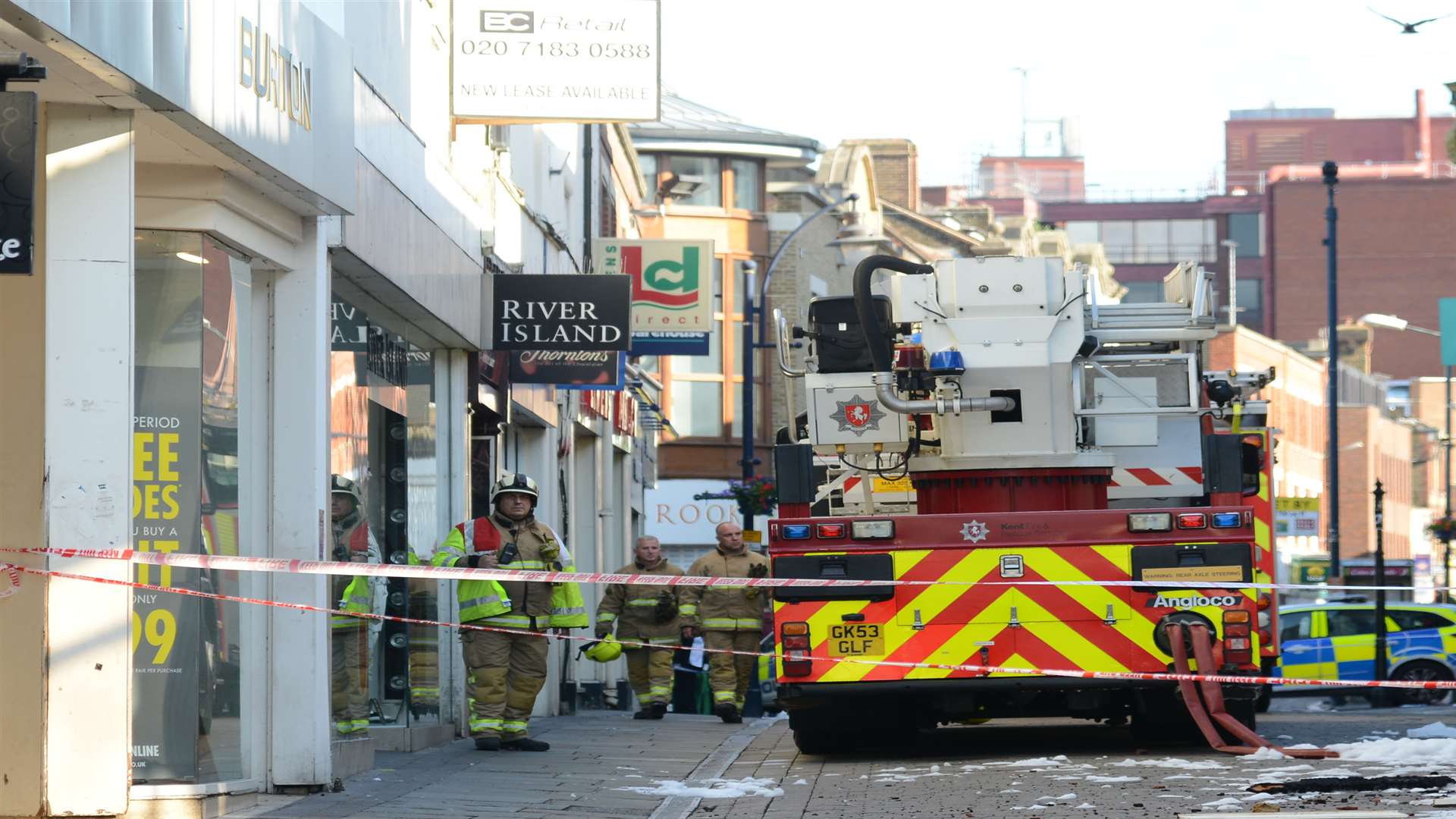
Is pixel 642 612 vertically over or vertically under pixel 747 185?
under

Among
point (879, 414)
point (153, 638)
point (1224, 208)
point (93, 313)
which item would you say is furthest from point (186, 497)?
point (1224, 208)

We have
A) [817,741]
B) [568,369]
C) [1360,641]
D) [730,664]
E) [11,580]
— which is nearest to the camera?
[11,580]

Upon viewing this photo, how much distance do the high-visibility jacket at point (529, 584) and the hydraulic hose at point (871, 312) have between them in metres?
2.58

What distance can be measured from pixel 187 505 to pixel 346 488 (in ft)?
9.73

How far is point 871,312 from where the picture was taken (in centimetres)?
1268

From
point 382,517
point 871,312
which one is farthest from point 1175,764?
point 382,517

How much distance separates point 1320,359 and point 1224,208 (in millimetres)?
14733

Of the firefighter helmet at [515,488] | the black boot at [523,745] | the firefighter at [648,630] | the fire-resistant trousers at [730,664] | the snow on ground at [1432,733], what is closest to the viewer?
the black boot at [523,745]

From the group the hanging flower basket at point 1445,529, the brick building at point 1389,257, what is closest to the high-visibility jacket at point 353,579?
the hanging flower basket at point 1445,529

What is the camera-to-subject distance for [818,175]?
171 feet

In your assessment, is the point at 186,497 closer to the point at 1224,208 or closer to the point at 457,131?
the point at 457,131

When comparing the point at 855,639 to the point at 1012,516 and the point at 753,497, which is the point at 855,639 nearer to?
the point at 1012,516

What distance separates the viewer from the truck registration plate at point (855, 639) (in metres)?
12.4

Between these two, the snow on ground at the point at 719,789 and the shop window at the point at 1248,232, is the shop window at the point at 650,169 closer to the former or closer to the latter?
the snow on ground at the point at 719,789
